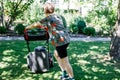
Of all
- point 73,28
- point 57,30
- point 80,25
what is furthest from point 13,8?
point 57,30

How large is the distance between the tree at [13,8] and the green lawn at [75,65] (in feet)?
14.1

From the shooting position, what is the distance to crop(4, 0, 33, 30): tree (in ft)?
50.5

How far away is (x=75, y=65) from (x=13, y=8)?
8230mm

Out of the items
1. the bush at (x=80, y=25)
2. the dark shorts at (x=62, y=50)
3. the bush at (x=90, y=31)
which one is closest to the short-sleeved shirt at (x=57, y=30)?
the dark shorts at (x=62, y=50)

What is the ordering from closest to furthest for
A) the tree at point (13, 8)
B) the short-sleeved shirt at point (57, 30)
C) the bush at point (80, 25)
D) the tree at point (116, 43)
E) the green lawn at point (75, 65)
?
the short-sleeved shirt at point (57, 30)
the green lawn at point (75, 65)
the tree at point (116, 43)
the tree at point (13, 8)
the bush at point (80, 25)

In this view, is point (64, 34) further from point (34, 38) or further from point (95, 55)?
point (95, 55)

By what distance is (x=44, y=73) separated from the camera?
7211 mm

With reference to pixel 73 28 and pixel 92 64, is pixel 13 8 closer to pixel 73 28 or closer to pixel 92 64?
pixel 73 28

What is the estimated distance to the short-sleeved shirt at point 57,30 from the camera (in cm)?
607

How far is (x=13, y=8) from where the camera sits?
15.4 m

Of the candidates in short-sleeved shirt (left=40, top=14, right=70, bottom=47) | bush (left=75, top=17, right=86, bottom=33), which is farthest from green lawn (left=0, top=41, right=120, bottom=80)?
bush (left=75, top=17, right=86, bottom=33)

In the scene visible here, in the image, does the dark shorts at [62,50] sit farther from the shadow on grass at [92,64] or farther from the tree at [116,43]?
the tree at [116,43]

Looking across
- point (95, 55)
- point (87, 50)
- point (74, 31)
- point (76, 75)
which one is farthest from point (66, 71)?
point (74, 31)

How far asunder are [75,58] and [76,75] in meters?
2.01
